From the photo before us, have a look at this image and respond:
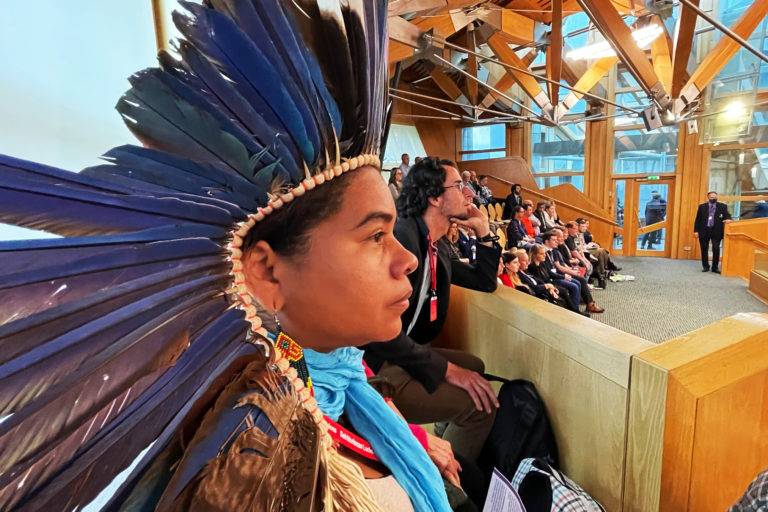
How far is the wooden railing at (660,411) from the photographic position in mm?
822

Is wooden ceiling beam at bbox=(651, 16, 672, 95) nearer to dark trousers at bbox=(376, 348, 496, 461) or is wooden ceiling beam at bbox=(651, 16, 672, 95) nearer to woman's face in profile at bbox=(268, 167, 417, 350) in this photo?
→ dark trousers at bbox=(376, 348, 496, 461)

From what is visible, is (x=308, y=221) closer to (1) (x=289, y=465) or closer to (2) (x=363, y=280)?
(2) (x=363, y=280)

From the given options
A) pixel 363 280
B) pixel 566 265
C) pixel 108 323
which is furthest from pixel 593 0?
pixel 108 323

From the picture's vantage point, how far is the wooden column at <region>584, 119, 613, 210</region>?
8094 mm

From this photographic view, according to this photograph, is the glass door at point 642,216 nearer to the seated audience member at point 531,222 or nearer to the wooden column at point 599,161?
the wooden column at point 599,161

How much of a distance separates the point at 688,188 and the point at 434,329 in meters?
8.25

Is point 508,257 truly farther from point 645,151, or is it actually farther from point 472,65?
point 645,151

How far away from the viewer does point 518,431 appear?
3.83ft

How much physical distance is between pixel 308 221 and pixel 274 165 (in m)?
0.06

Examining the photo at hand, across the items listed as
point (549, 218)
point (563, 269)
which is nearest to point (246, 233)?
point (563, 269)

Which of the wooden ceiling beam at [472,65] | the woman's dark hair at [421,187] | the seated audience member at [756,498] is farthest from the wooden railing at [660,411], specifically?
the wooden ceiling beam at [472,65]

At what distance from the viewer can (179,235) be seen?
0.92 ft

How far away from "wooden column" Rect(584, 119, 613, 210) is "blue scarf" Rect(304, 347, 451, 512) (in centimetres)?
887

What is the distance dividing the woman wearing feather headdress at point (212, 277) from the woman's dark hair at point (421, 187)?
821 mm
